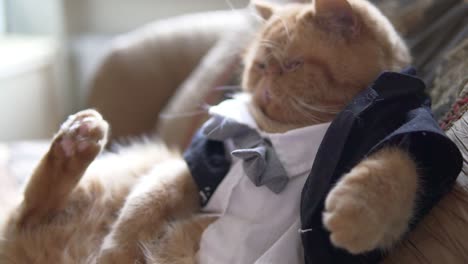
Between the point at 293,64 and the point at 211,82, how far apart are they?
1.81 ft

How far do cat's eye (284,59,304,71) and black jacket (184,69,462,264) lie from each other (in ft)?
0.49

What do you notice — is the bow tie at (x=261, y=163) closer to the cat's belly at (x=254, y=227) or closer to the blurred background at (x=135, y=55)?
the cat's belly at (x=254, y=227)

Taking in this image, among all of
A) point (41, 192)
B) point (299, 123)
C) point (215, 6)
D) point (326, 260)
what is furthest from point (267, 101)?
point (215, 6)

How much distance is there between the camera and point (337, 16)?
31.9 inches

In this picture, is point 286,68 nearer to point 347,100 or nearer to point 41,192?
point 347,100

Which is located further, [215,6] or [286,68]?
[215,6]

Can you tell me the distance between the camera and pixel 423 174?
646mm

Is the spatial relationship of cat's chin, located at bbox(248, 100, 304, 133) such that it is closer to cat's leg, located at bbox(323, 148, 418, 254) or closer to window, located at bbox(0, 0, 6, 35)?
cat's leg, located at bbox(323, 148, 418, 254)

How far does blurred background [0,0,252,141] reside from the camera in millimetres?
2000

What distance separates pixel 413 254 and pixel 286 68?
1.24 ft

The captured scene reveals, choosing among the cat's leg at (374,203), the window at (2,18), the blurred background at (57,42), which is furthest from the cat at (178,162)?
the window at (2,18)

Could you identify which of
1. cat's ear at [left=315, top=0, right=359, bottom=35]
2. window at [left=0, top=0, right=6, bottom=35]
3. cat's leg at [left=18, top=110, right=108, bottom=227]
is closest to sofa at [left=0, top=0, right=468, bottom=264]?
cat's ear at [left=315, top=0, right=359, bottom=35]

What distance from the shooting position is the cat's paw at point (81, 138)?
86cm

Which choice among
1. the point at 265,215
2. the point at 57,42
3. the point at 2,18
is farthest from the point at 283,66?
the point at 2,18
